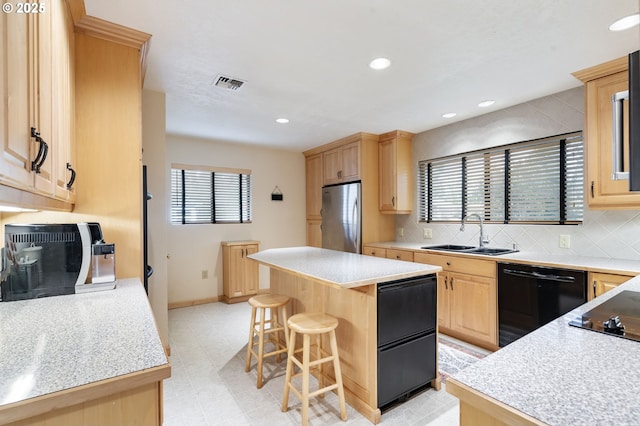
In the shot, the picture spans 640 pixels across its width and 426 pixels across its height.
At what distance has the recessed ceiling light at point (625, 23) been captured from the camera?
1.70 m

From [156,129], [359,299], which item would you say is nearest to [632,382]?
[359,299]

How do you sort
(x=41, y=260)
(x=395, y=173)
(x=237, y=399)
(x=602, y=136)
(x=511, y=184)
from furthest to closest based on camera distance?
(x=395, y=173)
(x=511, y=184)
(x=602, y=136)
(x=237, y=399)
(x=41, y=260)

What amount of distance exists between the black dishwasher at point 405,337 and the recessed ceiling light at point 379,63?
5.15 ft

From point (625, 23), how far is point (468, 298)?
2.33 meters

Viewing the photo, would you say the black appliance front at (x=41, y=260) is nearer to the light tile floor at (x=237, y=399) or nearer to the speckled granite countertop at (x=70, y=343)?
the speckled granite countertop at (x=70, y=343)

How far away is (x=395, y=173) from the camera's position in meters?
4.11

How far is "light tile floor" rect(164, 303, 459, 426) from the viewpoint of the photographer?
194 centimetres

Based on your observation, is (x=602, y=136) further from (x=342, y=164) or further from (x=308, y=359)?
(x=342, y=164)

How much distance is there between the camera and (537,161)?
10.1ft

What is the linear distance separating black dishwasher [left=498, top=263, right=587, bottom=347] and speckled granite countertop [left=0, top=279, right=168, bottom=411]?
2.80 meters

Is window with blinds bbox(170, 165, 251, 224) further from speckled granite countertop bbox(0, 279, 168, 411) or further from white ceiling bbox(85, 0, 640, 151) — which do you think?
speckled granite countertop bbox(0, 279, 168, 411)

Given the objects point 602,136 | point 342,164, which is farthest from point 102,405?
point 342,164

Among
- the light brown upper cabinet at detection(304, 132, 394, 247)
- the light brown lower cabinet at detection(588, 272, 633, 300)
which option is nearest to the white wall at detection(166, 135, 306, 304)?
the light brown upper cabinet at detection(304, 132, 394, 247)

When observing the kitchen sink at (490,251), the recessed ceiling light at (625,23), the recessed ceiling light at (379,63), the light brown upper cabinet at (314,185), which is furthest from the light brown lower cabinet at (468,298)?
the light brown upper cabinet at (314,185)
